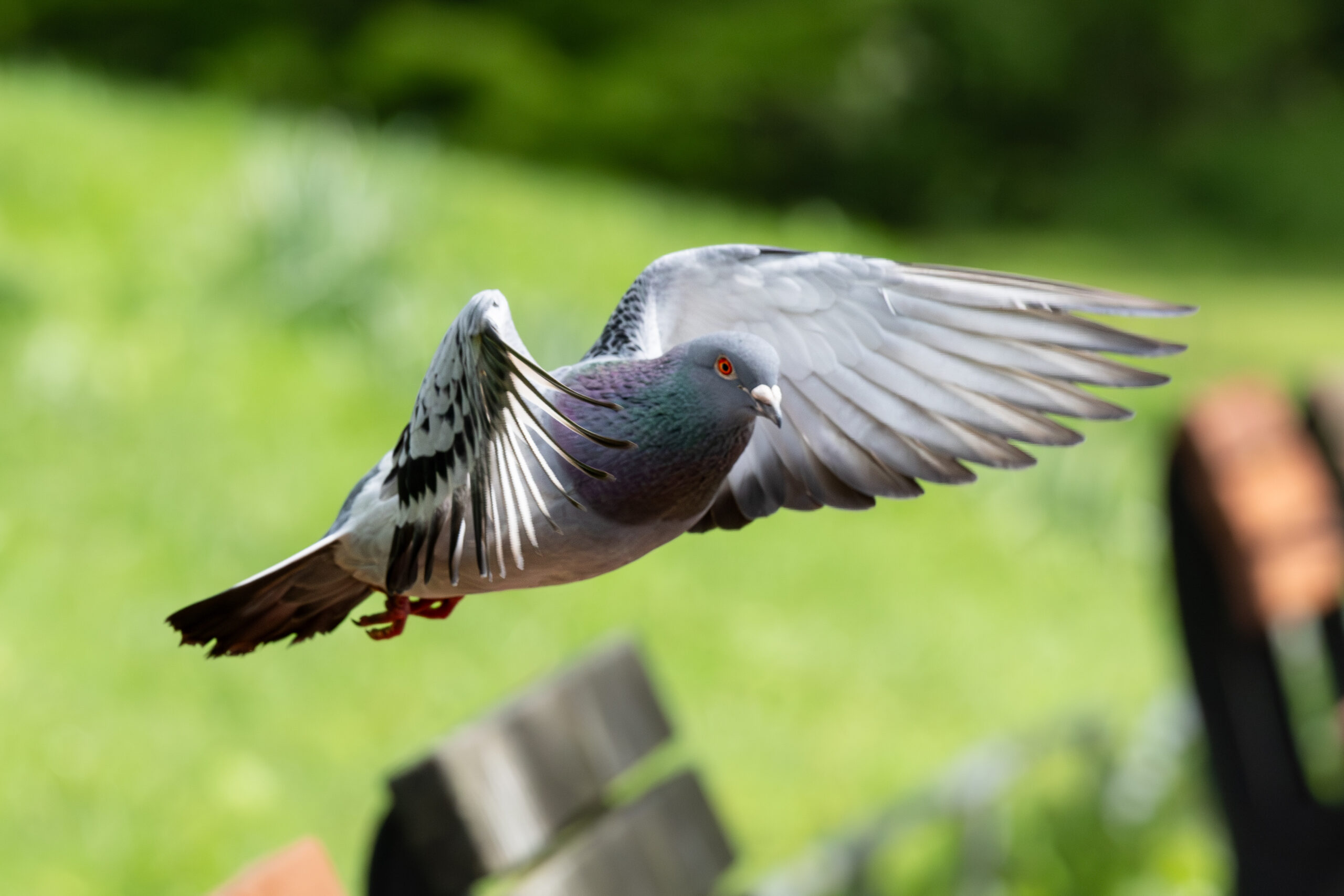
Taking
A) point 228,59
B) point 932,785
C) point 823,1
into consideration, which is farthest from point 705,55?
point 932,785

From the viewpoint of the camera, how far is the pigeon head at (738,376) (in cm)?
45

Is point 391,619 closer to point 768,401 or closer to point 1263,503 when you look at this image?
point 768,401

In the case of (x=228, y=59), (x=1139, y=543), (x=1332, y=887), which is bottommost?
(x=1332, y=887)

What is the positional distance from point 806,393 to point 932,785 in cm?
251

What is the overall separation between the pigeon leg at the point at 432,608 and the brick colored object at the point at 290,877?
45 centimetres

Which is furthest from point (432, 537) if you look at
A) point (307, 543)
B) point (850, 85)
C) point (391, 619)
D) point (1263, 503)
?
point (850, 85)

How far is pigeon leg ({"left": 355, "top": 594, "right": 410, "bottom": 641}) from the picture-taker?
0.51m

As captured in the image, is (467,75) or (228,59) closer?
(467,75)

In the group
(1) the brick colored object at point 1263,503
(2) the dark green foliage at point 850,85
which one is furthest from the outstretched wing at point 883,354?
(2) the dark green foliage at point 850,85

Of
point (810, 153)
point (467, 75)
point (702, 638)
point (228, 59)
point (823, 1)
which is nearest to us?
point (702, 638)

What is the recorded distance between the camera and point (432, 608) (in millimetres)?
586

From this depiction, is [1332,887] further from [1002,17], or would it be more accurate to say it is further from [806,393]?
[1002,17]

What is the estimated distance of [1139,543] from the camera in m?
4.94

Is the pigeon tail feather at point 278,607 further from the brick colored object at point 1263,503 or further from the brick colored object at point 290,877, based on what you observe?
the brick colored object at point 1263,503
